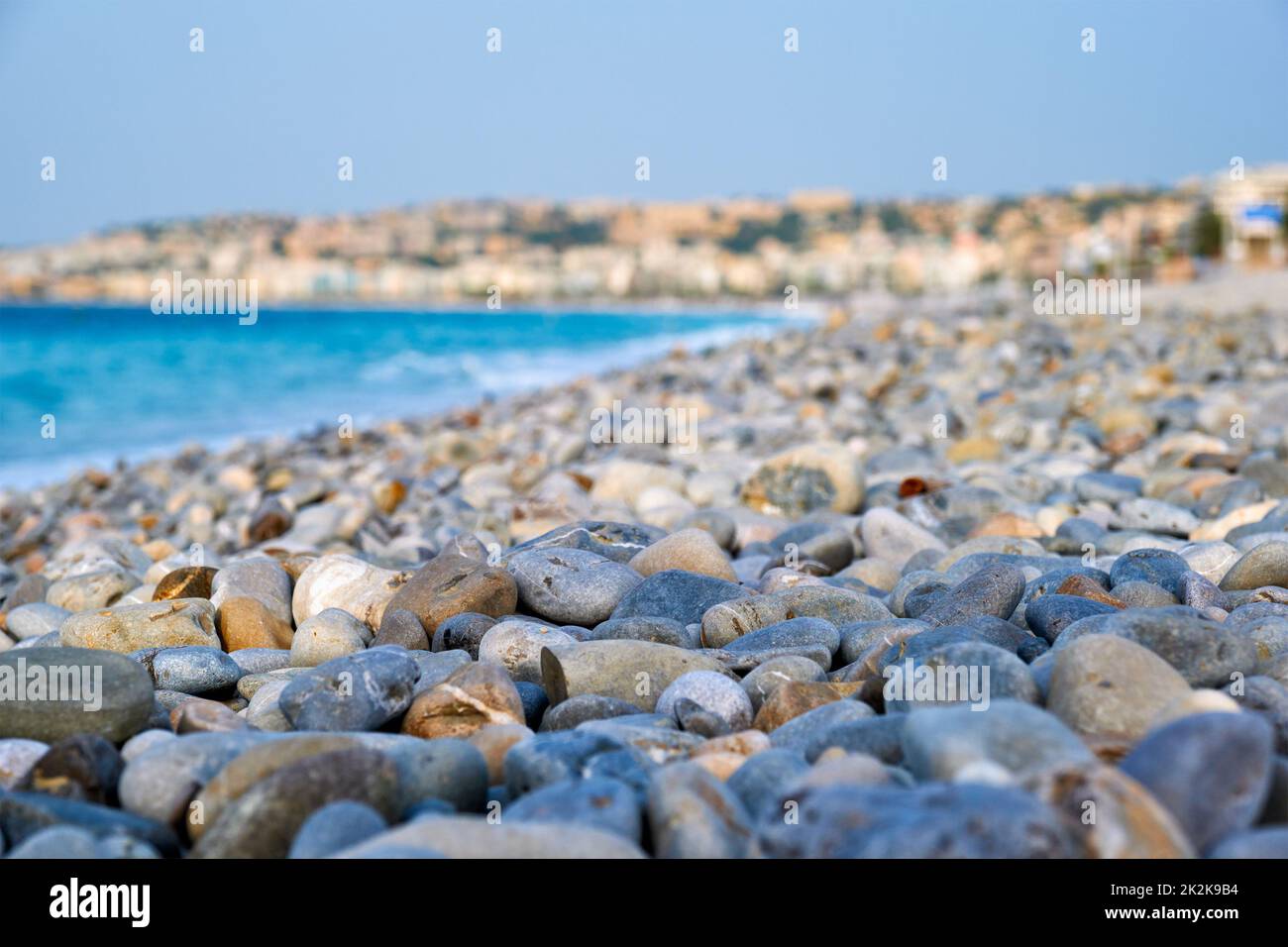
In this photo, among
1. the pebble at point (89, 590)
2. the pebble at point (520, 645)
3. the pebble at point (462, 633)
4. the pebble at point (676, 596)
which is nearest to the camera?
the pebble at point (520, 645)

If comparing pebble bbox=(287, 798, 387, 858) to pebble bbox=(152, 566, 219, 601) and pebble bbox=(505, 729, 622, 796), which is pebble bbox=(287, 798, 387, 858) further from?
pebble bbox=(152, 566, 219, 601)

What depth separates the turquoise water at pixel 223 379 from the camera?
52.7 ft

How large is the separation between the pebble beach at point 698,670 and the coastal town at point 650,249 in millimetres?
60388

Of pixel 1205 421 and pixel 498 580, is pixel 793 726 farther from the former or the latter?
pixel 1205 421

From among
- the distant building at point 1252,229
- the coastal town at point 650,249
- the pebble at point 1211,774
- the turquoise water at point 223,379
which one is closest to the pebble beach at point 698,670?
the pebble at point 1211,774

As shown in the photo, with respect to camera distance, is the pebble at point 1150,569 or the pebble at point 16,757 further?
the pebble at point 1150,569

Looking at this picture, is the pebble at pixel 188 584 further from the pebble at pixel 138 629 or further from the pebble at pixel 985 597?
the pebble at pixel 985 597

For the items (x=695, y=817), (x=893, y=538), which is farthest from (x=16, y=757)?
(x=893, y=538)

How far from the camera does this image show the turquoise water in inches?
632

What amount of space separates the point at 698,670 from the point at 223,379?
24.9 meters

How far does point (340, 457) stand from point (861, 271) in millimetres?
86611

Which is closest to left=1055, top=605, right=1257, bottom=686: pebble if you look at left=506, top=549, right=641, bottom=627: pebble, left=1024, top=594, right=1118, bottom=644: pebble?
left=1024, top=594, right=1118, bottom=644: pebble

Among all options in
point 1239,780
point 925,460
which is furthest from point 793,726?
point 925,460

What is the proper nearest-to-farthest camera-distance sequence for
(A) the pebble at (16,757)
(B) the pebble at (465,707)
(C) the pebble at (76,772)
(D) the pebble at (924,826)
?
(D) the pebble at (924,826) < (C) the pebble at (76,772) < (A) the pebble at (16,757) < (B) the pebble at (465,707)
